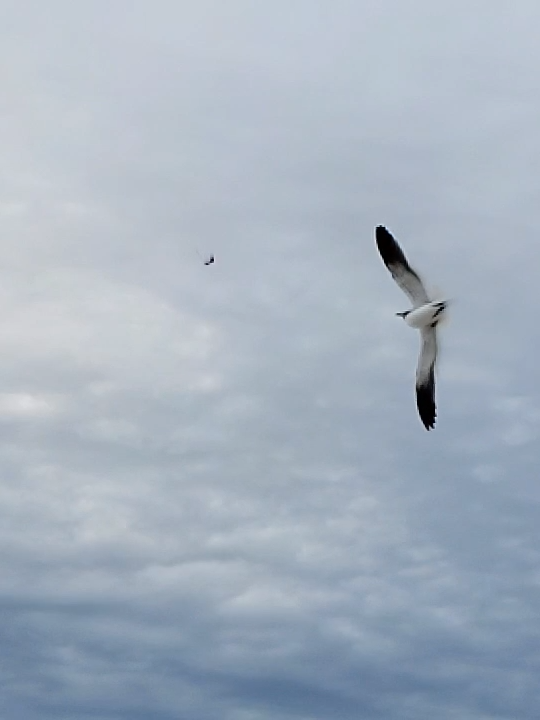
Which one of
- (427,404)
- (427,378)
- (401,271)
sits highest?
(401,271)

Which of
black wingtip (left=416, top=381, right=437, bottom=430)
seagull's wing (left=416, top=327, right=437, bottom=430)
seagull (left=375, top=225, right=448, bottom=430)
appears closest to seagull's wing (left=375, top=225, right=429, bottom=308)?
seagull (left=375, top=225, right=448, bottom=430)

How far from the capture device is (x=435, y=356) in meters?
76.6

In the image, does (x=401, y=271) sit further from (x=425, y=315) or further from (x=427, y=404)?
(x=427, y=404)

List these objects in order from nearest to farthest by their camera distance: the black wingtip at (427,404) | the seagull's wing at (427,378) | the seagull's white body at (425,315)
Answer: the seagull's white body at (425,315)
the seagull's wing at (427,378)
the black wingtip at (427,404)

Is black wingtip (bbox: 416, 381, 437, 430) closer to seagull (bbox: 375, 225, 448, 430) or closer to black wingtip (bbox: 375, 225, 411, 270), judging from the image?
seagull (bbox: 375, 225, 448, 430)

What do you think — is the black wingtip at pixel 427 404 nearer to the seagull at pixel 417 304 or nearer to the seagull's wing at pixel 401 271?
the seagull at pixel 417 304

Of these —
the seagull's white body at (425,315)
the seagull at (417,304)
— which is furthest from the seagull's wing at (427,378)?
the seagull's white body at (425,315)

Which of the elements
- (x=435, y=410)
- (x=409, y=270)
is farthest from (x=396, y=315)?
(x=435, y=410)

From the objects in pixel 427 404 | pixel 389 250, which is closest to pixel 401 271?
pixel 389 250

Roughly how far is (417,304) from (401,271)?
2155 millimetres

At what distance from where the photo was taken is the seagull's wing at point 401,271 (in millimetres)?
74062

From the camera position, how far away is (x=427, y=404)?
79.4 metres

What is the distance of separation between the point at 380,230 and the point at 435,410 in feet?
40.2

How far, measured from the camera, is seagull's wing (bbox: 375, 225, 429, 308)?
74.1 metres
